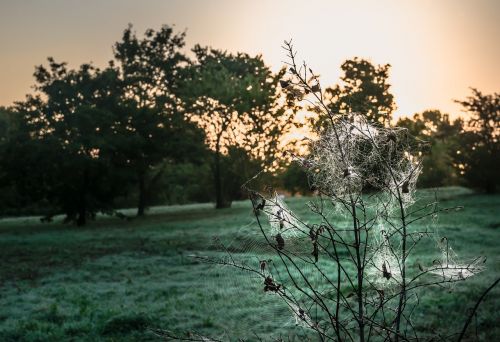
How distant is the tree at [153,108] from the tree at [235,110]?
1.73m

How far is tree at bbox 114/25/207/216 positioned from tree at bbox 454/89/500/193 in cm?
1839

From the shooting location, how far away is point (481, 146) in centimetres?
3262

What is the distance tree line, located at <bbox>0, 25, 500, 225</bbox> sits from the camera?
27.2 m

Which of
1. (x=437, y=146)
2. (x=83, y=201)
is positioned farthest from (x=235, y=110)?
(x=437, y=146)

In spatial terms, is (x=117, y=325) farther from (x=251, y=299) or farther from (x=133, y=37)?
(x=133, y=37)

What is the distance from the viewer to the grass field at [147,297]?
22.9ft

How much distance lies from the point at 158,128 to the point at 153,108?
1.35m

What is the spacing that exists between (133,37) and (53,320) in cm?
3461

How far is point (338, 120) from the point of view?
2.12 meters

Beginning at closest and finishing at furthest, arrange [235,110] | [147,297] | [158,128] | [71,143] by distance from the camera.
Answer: [147,297] < [71,143] < [158,128] < [235,110]

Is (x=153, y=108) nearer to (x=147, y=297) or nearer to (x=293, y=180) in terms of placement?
(x=293, y=180)

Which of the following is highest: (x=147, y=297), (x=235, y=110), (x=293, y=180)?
(x=235, y=110)

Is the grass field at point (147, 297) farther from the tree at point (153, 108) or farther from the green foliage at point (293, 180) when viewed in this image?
the green foliage at point (293, 180)

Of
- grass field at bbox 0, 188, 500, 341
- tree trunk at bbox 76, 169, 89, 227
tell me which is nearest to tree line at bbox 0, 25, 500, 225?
tree trunk at bbox 76, 169, 89, 227
